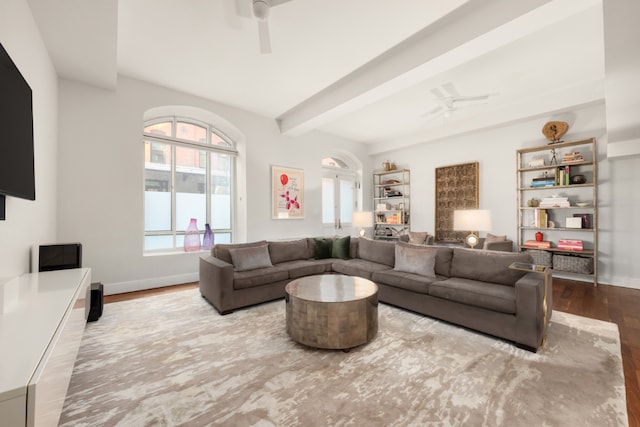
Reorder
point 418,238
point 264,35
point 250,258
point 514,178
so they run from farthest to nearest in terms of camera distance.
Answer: point 418,238 < point 514,178 < point 250,258 < point 264,35

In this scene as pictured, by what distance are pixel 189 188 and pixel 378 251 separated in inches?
138

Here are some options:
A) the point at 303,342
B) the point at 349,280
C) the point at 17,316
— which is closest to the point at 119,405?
the point at 17,316

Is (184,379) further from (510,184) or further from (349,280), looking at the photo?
(510,184)

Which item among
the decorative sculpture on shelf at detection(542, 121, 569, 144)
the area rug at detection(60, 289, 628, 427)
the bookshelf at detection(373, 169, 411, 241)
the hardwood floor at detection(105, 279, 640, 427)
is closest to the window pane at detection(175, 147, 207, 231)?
the hardwood floor at detection(105, 279, 640, 427)

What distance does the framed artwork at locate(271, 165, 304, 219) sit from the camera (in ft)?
17.8

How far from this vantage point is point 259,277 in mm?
3279

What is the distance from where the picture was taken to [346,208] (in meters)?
7.19

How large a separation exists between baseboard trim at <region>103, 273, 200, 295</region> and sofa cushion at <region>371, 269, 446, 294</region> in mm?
3100

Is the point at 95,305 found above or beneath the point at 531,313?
beneath

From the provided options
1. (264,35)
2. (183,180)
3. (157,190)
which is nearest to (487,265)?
(264,35)

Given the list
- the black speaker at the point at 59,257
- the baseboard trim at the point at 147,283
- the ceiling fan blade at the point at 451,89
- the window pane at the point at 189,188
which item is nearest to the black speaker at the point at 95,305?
the black speaker at the point at 59,257

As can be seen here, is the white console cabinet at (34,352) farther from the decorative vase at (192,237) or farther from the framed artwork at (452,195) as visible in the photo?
the framed artwork at (452,195)

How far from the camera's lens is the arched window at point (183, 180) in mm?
4395

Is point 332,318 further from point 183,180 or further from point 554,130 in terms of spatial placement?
point 554,130
